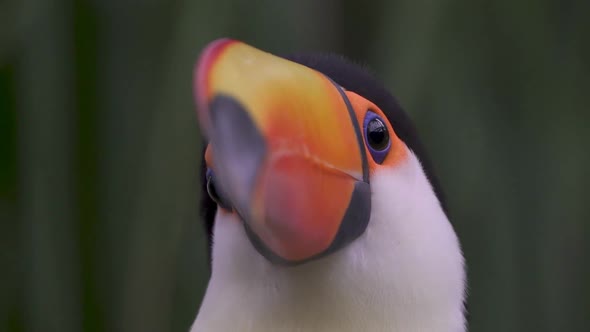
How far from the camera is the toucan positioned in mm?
731

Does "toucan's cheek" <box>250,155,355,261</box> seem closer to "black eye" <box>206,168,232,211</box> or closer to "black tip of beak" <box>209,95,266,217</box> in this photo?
"black tip of beak" <box>209,95,266,217</box>

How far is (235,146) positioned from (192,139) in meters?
1.55

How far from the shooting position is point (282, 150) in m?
0.77

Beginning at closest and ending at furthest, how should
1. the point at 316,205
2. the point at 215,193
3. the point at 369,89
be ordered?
the point at 316,205
the point at 215,193
the point at 369,89

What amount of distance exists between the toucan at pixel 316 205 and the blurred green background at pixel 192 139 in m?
1.00

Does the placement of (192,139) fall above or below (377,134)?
below

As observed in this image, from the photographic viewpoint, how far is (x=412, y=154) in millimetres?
1195

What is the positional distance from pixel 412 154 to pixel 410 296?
256 mm

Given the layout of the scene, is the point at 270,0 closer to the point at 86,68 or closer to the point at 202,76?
the point at 86,68

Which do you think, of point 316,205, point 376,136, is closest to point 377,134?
point 376,136

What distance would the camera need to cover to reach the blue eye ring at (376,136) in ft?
3.39

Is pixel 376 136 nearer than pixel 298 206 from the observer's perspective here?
No

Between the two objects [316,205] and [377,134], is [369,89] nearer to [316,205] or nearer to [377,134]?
[377,134]

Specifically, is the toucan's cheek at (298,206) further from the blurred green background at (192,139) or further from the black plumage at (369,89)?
the blurred green background at (192,139)
